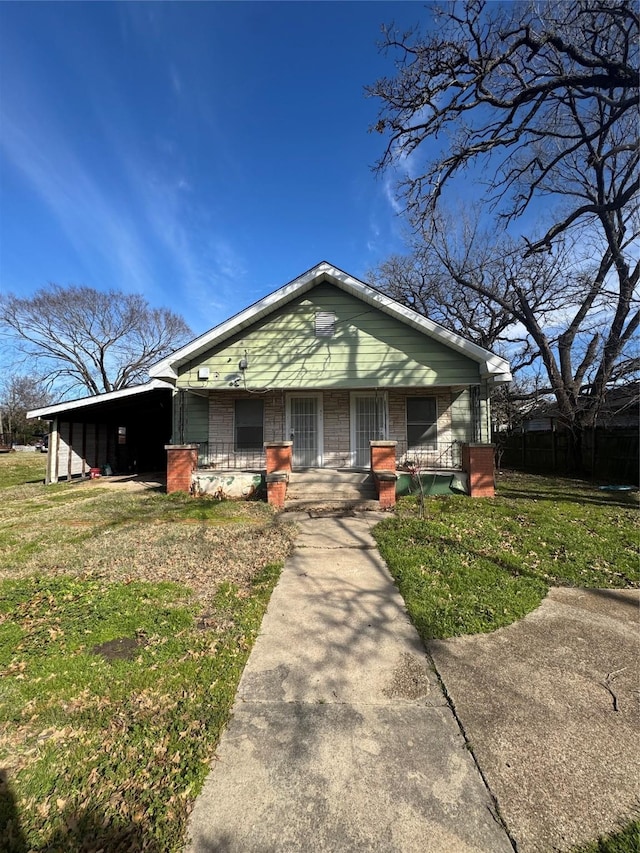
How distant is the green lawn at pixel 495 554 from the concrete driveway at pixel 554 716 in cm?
36

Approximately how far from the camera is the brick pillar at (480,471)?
30.6 feet

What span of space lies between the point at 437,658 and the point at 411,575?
1.61m

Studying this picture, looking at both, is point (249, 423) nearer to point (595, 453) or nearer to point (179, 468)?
point (179, 468)

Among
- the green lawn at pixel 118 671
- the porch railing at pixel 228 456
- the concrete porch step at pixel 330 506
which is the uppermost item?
the porch railing at pixel 228 456

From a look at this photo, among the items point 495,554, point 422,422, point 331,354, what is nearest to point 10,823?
point 495,554

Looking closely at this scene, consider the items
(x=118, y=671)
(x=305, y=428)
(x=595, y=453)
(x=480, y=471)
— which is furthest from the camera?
(x=595, y=453)

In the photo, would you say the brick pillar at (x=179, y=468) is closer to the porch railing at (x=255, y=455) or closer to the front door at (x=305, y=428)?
the porch railing at (x=255, y=455)

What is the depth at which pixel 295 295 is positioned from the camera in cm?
1053

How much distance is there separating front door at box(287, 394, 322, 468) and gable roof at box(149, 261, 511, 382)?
8.26ft

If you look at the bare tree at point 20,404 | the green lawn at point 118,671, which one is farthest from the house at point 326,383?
the bare tree at point 20,404

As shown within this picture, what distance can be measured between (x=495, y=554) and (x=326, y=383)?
589 centimetres

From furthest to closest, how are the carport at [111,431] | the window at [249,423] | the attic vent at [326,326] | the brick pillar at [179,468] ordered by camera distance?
the carport at [111,431]
the window at [249,423]
the attic vent at [326,326]
the brick pillar at [179,468]

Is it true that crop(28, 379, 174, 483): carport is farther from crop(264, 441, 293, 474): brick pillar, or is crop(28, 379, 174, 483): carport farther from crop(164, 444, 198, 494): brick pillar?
crop(264, 441, 293, 474): brick pillar

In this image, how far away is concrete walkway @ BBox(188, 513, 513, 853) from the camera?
176 cm
